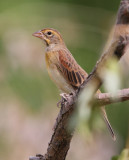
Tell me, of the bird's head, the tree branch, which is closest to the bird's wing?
the bird's head

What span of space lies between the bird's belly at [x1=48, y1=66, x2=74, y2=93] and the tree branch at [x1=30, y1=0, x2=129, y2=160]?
2.57 feet

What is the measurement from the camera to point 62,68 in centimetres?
421

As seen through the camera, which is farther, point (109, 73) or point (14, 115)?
point (14, 115)

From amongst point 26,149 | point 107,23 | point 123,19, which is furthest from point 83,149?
point 123,19

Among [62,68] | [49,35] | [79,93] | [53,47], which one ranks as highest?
[49,35]

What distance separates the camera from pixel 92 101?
219 centimetres

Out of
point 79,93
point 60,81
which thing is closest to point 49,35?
point 60,81

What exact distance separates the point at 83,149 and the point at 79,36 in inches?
51.9

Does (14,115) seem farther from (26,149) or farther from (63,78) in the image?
(63,78)

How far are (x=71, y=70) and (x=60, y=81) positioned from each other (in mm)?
144

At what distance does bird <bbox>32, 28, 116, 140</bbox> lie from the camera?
402 centimetres

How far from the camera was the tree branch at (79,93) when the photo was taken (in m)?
1.89

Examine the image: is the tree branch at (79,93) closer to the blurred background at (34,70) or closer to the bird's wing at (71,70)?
the blurred background at (34,70)

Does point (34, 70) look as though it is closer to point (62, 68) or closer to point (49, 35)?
point (62, 68)
